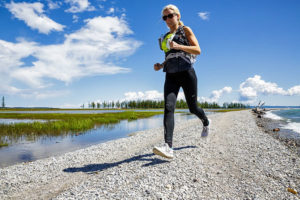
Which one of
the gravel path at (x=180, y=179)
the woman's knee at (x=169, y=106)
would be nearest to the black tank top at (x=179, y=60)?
the woman's knee at (x=169, y=106)

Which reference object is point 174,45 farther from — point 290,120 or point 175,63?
point 290,120

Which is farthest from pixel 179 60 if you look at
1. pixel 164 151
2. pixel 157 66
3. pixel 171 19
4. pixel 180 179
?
pixel 180 179

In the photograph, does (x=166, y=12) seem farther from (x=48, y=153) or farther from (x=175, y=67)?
(x=48, y=153)

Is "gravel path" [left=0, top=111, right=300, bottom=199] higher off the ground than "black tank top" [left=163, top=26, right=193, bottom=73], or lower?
lower

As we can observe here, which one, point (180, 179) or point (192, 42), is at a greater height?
point (192, 42)

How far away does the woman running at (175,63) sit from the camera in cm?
472

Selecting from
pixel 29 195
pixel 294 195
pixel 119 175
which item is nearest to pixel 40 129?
pixel 29 195

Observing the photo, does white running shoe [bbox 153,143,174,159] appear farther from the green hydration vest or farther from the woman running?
the green hydration vest

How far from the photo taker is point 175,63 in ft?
15.8

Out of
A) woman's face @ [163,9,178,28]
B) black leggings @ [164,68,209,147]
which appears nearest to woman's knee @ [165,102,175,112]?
black leggings @ [164,68,209,147]

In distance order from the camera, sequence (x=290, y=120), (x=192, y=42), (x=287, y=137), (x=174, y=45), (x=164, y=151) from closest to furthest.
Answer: (x=174, y=45) → (x=192, y=42) → (x=164, y=151) → (x=287, y=137) → (x=290, y=120)

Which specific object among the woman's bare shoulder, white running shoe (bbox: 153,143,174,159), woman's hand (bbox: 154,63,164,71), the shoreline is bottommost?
the shoreline

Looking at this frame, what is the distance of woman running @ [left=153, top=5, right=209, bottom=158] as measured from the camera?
4.72 m

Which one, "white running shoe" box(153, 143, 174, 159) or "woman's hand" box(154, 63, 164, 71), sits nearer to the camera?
"white running shoe" box(153, 143, 174, 159)
